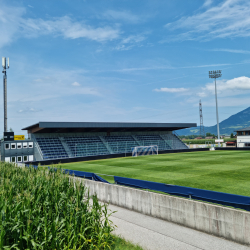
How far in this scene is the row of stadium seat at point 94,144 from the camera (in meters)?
46.7

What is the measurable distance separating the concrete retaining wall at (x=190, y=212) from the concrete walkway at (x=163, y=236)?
0.25m

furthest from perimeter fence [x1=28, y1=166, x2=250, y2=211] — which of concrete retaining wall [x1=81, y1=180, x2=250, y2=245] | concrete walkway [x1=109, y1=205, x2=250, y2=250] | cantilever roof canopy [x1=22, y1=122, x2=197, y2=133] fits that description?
cantilever roof canopy [x1=22, y1=122, x2=197, y2=133]

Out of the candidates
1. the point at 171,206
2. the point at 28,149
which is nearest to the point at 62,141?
the point at 28,149

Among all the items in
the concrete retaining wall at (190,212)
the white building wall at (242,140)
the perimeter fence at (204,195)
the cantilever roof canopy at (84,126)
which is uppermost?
the cantilever roof canopy at (84,126)

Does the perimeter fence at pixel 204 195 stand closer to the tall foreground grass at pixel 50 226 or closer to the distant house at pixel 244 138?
the tall foreground grass at pixel 50 226

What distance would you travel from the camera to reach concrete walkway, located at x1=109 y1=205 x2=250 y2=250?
7951mm

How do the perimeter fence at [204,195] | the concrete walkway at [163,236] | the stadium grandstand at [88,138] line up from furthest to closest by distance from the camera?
the stadium grandstand at [88,138]
the perimeter fence at [204,195]
the concrete walkway at [163,236]

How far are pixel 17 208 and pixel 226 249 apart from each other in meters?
6.36

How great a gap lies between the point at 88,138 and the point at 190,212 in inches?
1796

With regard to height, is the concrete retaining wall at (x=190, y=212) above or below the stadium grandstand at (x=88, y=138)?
below

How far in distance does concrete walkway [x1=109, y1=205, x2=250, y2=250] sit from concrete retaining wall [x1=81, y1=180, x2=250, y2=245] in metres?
0.25

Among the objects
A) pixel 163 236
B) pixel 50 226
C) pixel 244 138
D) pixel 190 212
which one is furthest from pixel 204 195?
pixel 244 138

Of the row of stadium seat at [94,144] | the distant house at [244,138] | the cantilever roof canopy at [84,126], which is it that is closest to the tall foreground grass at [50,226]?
the cantilever roof canopy at [84,126]

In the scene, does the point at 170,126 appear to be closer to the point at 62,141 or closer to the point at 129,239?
the point at 62,141
